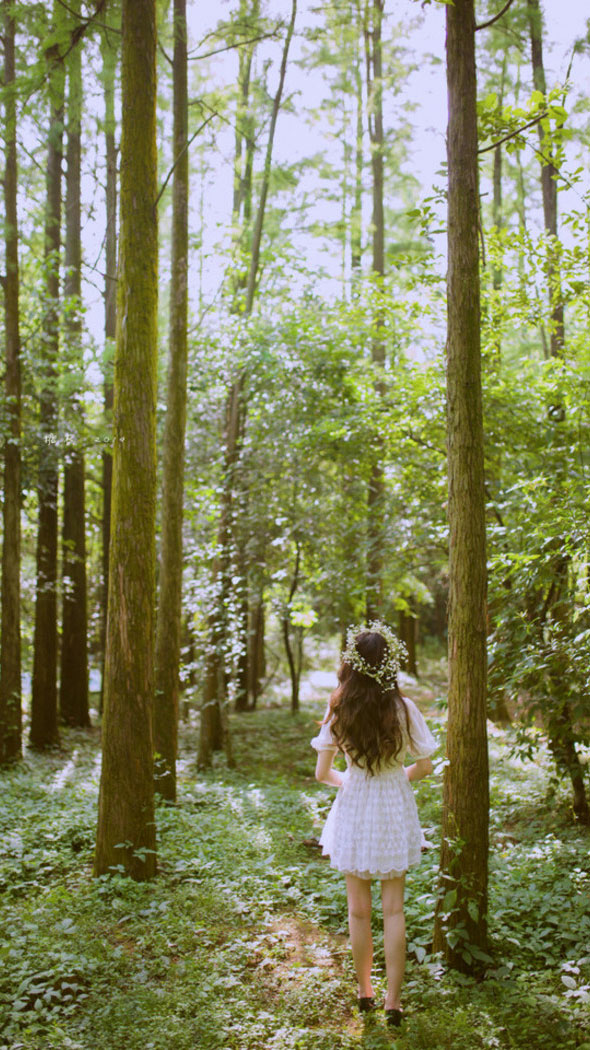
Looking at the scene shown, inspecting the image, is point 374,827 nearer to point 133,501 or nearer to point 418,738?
point 418,738

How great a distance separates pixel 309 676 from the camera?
26.8 m

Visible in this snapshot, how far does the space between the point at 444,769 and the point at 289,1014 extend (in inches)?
54.8

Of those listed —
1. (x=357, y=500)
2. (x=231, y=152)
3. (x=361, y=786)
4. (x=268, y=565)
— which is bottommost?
Answer: (x=361, y=786)

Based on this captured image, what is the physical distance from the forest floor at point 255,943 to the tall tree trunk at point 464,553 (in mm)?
346

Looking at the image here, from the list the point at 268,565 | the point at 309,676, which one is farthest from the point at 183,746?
the point at 309,676

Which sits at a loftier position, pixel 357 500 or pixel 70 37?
pixel 70 37

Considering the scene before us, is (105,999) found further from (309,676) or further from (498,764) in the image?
(309,676)

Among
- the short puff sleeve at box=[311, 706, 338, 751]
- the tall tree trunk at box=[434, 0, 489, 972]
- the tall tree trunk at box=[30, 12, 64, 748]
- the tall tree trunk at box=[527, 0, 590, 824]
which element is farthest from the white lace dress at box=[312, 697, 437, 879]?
the tall tree trunk at box=[30, 12, 64, 748]

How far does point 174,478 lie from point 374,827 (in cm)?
556

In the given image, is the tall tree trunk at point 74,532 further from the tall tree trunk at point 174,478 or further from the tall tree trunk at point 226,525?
the tall tree trunk at point 174,478

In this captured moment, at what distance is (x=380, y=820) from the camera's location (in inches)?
153

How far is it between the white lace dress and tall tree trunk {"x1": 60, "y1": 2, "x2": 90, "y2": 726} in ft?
30.0

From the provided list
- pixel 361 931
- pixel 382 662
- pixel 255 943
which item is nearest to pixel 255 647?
pixel 255 943

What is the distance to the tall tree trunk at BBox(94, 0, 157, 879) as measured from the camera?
5.57 meters
